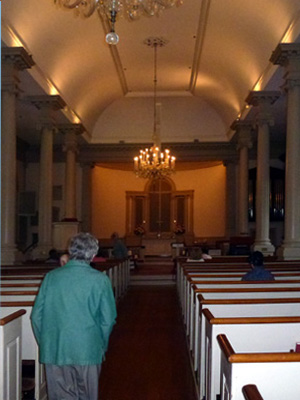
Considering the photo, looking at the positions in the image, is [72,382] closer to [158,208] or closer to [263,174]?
[263,174]

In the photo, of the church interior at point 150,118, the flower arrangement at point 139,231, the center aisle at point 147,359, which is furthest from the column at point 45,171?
the flower arrangement at point 139,231

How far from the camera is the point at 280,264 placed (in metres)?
8.47

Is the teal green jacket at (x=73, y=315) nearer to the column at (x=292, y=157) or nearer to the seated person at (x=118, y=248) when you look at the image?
the column at (x=292, y=157)

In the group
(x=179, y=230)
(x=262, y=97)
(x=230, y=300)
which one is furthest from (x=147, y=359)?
(x=179, y=230)

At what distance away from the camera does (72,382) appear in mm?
3049

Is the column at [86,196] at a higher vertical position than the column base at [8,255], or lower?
higher

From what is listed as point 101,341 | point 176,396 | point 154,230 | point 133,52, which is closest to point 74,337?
point 101,341

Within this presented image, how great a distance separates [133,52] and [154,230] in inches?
394

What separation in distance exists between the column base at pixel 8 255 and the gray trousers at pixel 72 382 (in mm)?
6808

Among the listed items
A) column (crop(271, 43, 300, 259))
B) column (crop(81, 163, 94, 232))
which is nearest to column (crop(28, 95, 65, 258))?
column (crop(271, 43, 300, 259))

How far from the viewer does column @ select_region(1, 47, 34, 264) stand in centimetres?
962

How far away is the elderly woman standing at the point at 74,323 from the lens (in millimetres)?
2934

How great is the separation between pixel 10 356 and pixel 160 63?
43.6ft

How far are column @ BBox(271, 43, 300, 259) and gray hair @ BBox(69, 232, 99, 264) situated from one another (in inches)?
287
